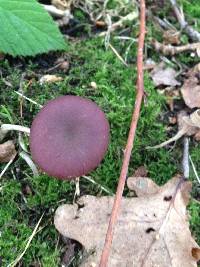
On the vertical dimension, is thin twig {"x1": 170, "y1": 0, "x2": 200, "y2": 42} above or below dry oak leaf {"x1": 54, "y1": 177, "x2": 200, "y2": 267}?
above

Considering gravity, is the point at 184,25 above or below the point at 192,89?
above

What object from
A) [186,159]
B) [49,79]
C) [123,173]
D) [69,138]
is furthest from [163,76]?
[69,138]

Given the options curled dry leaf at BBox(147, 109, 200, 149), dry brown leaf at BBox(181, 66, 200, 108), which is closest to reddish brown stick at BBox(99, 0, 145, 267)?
curled dry leaf at BBox(147, 109, 200, 149)

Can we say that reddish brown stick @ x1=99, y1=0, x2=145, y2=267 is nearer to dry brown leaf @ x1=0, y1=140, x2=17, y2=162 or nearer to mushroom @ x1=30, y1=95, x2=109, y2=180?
mushroom @ x1=30, y1=95, x2=109, y2=180

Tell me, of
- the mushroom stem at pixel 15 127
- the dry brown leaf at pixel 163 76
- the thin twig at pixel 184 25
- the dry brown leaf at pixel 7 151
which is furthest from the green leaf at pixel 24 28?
the thin twig at pixel 184 25

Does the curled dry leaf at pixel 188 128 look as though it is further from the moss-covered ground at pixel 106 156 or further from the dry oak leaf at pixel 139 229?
the dry oak leaf at pixel 139 229

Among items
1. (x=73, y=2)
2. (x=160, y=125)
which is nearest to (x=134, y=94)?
(x=160, y=125)

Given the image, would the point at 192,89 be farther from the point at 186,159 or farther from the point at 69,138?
the point at 69,138
